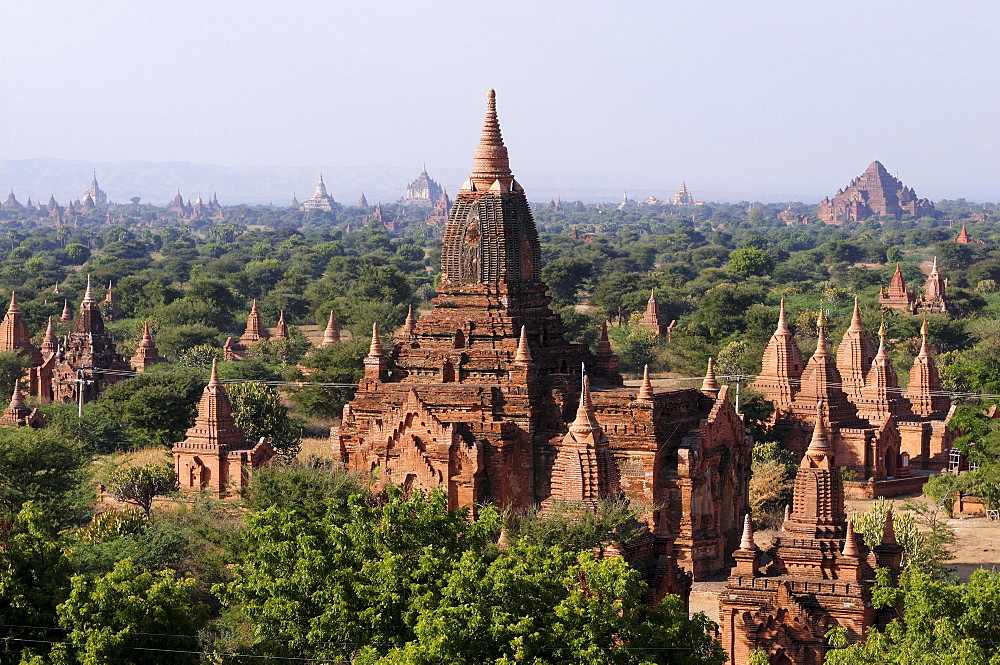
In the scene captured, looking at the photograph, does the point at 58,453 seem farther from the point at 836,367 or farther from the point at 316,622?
the point at 836,367

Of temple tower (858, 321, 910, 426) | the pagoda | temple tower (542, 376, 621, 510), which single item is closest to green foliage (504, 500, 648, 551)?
temple tower (542, 376, 621, 510)

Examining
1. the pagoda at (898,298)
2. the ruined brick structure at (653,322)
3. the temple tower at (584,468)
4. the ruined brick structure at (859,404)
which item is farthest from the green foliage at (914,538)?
the pagoda at (898,298)

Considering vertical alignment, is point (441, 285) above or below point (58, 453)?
above

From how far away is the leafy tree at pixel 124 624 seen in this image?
26906 mm

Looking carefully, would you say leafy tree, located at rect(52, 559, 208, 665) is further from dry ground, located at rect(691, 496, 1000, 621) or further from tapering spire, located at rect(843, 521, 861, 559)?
dry ground, located at rect(691, 496, 1000, 621)

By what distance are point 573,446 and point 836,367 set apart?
25.3 meters

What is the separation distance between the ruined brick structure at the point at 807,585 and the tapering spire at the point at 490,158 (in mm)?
15808

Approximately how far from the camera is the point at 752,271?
15962cm

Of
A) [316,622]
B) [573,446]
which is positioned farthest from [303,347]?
[316,622]

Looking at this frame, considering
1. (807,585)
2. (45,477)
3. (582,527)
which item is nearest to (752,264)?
(45,477)

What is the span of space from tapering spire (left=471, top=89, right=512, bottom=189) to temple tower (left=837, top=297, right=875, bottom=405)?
19605 millimetres

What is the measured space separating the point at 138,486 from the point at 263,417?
11041 millimetres

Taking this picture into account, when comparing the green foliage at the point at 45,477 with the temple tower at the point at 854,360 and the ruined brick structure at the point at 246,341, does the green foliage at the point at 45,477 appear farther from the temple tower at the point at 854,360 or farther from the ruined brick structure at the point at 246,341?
the ruined brick structure at the point at 246,341

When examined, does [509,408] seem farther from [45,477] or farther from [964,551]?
[964,551]
